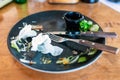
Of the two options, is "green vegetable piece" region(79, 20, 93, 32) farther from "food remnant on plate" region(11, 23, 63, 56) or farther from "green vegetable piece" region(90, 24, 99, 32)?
"food remnant on plate" region(11, 23, 63, 56)

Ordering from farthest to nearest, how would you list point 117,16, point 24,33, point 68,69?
1. point 117,16
2. point 24,33
3. point 68,69

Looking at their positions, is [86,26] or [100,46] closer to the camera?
[100,46]

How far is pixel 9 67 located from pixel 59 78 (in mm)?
148

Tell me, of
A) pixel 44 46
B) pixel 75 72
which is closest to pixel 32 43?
pixel 44 46

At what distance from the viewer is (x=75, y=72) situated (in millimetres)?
534

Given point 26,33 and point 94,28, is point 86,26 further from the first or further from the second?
point 26,33

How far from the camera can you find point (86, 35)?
60 centimetres

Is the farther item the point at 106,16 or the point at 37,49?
the point at 106,16

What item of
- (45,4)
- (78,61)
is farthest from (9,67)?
(45,4)

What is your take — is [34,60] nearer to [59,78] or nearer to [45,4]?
[59,78]

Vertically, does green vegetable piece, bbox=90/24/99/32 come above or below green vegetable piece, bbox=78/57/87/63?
above

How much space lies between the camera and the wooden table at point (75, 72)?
0.52m

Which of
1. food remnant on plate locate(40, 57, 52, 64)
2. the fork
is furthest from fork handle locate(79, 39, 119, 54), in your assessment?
food remnant on plate locate(40, 57, 52, 64)

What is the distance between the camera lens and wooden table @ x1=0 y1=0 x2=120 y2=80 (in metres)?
0.52
